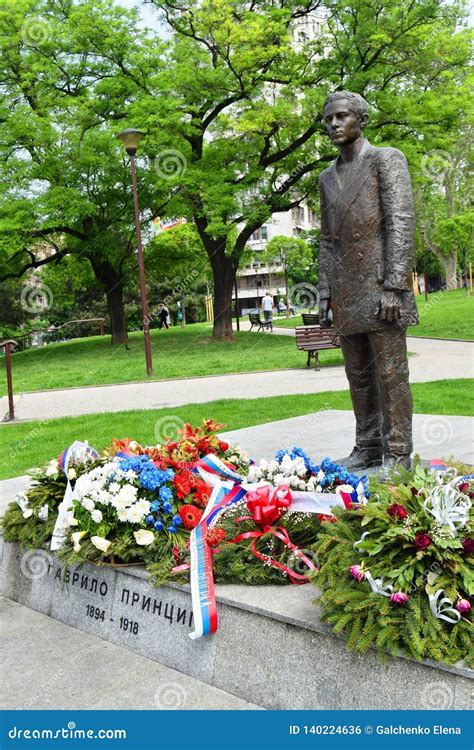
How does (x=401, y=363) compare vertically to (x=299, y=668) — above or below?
above

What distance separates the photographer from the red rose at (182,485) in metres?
4.36

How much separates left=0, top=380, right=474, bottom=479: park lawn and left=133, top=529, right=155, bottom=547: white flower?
4.22 meters

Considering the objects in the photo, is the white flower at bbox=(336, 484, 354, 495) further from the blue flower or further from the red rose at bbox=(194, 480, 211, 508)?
the blue flower

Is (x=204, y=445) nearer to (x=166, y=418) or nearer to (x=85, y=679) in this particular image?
(x=85, y=679)

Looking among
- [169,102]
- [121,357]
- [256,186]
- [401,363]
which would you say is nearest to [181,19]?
[169,102]

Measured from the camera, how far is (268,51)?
866 inches

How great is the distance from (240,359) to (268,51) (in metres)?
9.60

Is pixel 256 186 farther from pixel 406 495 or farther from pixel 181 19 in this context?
pixel 406 495

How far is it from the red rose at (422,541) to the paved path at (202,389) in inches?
376

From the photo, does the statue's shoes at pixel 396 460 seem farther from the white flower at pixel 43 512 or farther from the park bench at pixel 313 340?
the park bench at pixel 313 340

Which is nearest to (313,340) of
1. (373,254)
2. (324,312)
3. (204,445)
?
(324,312)

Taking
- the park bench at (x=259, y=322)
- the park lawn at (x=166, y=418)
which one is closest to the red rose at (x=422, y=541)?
the park lawn at (x=166, y=418)

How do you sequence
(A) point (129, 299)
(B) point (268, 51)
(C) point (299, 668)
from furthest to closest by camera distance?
(A) point (129, 299)
(B) point (268, 51)
(C) point (299, 668)

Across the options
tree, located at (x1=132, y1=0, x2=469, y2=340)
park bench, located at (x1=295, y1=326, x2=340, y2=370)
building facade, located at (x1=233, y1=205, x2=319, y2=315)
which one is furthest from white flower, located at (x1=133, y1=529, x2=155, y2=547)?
building facade, located at (x1=233, y1=205, x2=319, y2=315)
